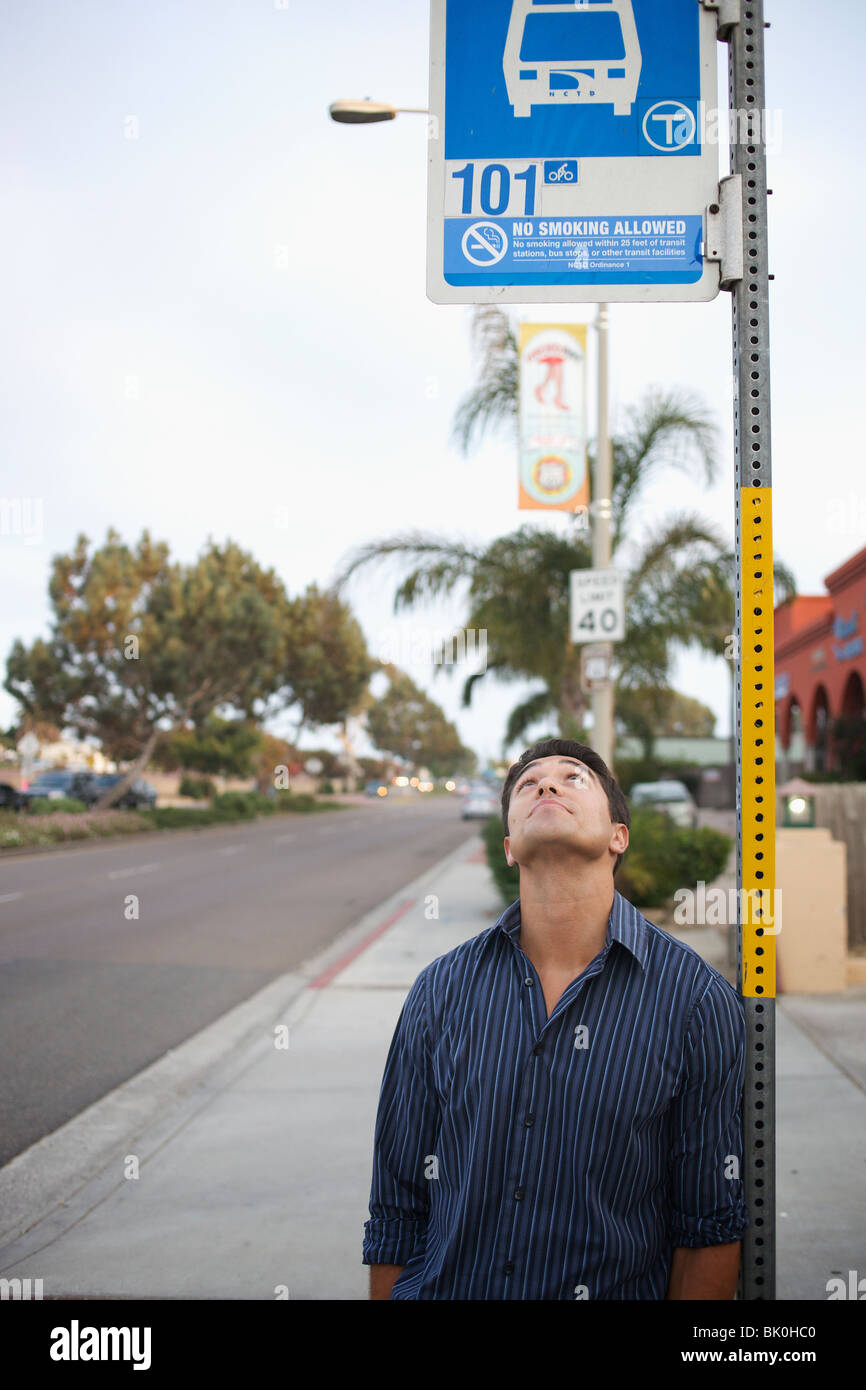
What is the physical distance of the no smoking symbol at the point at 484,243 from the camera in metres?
2.23

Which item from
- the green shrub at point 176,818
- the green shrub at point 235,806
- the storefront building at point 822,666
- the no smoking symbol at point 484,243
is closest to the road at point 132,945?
the green shrub at point 176,818

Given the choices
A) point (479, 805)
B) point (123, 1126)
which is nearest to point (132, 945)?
point (123, 1126)

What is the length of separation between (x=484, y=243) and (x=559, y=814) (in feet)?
3.91

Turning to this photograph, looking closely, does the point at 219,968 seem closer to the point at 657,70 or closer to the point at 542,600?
the point at 542,600

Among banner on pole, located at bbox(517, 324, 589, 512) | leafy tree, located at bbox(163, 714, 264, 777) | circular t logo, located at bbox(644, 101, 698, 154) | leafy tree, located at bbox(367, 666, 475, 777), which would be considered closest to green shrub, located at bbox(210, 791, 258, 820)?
leafy tree, located at bbox(163, 714, 264, 777)

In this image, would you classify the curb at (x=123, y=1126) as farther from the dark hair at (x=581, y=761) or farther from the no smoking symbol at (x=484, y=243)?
the no smoking symbol at (x=484, y=243)

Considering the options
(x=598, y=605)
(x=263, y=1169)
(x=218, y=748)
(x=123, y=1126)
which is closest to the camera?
→ (x=263, y=1169)

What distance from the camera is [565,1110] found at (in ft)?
6.21

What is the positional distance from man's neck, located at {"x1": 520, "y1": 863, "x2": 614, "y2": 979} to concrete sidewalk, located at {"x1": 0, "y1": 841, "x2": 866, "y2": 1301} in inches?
61.0

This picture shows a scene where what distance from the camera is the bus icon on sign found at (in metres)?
2.21

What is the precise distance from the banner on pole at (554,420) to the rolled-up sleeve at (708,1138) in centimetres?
828

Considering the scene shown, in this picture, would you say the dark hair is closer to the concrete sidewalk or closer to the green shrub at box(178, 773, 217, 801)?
the concrete sidewalk

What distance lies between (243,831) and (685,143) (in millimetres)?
31236

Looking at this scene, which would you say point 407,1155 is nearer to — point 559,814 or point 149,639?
point 559,814
